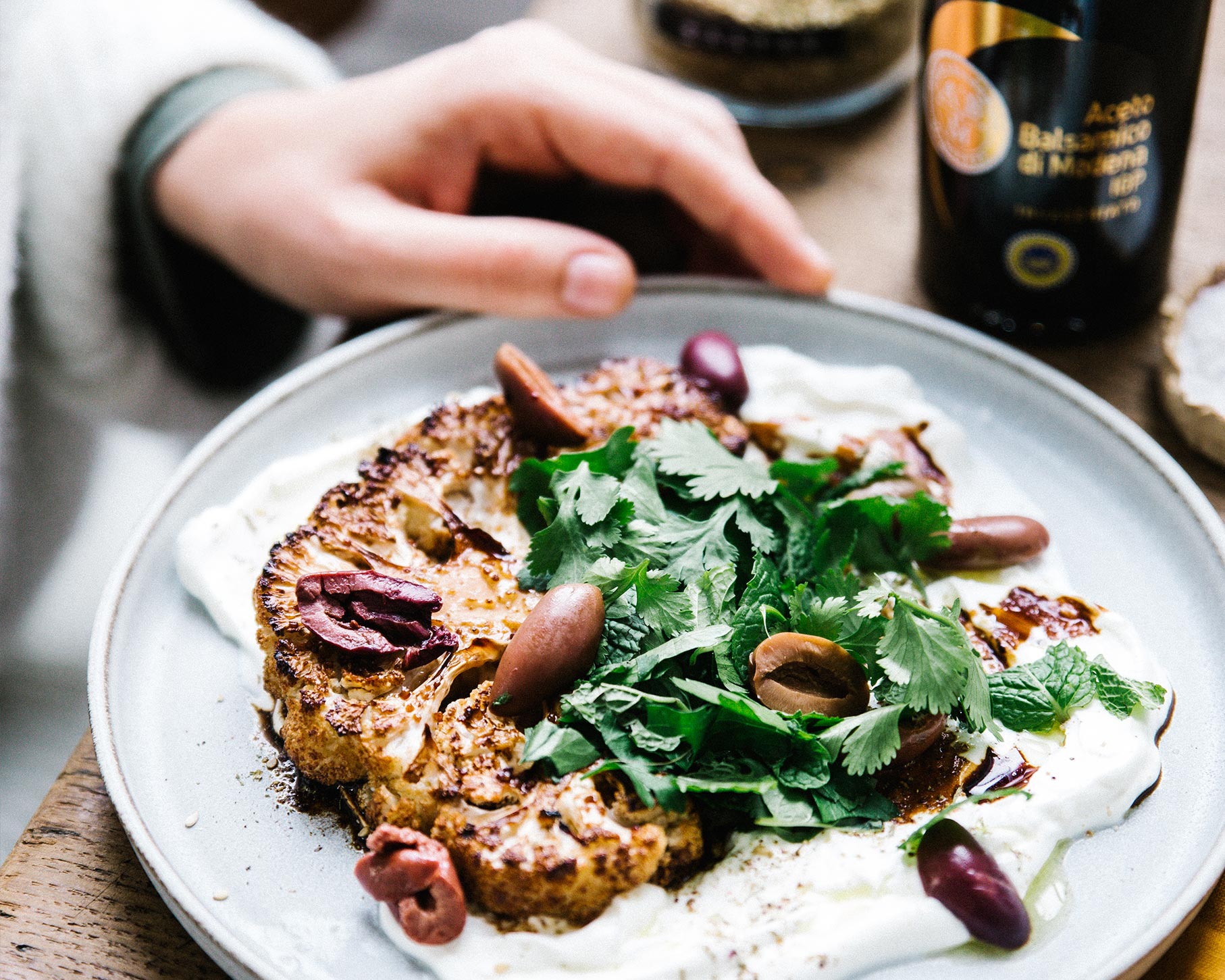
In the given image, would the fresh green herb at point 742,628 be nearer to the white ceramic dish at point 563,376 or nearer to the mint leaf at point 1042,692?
the mint leaf at point 1042,692

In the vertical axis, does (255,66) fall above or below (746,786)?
above

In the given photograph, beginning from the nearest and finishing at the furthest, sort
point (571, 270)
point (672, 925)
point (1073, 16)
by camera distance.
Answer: point (672, 925)
point (1073, 16)
point (571, 270)

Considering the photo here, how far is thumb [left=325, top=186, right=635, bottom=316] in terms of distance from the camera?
1.36 metres

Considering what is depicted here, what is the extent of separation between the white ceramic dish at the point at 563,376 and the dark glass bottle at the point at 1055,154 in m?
0.15

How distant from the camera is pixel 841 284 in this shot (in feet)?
5.50

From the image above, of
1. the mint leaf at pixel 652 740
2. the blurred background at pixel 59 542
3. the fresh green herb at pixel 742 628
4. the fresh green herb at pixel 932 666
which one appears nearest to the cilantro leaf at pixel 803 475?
the fresh green herb at pixel 742 628

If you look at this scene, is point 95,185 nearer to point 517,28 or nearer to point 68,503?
point 68,503

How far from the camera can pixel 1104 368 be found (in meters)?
1.49

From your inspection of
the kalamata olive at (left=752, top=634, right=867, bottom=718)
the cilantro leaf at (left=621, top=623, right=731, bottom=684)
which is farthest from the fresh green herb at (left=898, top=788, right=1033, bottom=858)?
the cilantro leaf at (left=621, top=623, right=731, bottom=684)

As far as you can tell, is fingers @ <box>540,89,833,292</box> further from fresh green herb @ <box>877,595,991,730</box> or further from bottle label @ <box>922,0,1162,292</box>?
fresh green herb @ <box>877,595,991,730</box>

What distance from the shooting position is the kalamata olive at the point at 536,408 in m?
1.18

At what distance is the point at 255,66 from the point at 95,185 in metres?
0.32

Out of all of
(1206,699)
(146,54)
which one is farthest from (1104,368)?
(146,54)

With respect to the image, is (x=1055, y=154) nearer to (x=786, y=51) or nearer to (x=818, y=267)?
(x=818, y=267)
